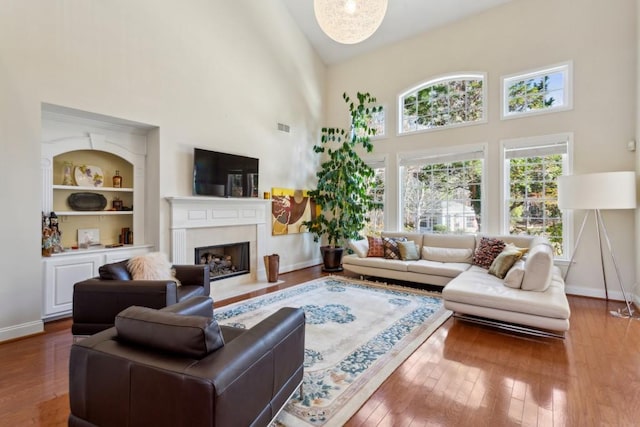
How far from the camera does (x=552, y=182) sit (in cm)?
477

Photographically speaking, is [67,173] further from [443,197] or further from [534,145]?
[534,145]

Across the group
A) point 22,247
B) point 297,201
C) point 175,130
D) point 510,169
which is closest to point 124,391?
point 22,247

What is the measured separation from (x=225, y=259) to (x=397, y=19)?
532 centimetres

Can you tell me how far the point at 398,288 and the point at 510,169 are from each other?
2.68 m

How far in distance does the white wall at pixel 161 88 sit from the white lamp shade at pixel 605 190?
15.0 ft

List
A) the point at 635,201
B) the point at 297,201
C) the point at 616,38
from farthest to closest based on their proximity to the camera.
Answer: the point at 297,201, the point at 616,38, the point at 635,201

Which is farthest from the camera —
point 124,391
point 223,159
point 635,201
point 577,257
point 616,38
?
point 223,159

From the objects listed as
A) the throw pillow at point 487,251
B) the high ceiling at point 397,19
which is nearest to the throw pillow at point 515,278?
the throw pillow at point 487,251

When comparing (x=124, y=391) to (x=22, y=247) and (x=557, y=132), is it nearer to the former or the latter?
(x=22, y=247)

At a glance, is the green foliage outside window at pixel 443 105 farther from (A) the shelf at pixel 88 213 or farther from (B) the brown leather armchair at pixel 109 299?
(B) the brown leather armchair at pixel 109 299

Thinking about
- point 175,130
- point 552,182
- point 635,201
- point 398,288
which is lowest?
point 398,288

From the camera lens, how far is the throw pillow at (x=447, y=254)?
16.4 feet

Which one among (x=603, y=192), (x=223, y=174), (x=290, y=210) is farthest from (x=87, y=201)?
(x=603, y=192)

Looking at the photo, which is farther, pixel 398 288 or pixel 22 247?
pixel 398 288
